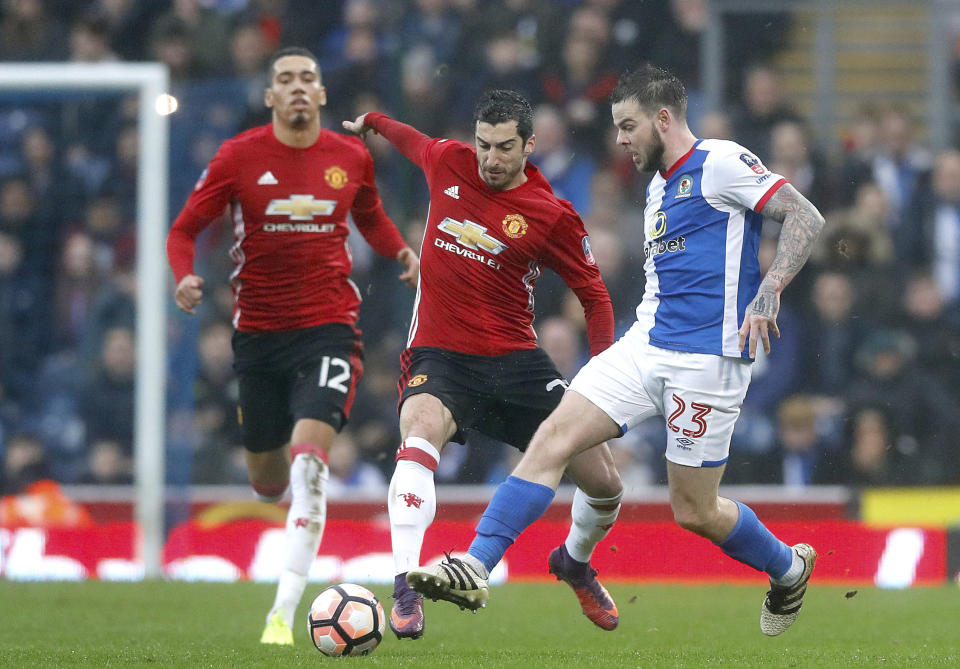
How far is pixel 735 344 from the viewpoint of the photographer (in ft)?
19.1

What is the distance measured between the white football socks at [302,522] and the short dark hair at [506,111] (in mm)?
1755

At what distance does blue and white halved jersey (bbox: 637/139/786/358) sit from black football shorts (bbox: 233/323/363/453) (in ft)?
5.58

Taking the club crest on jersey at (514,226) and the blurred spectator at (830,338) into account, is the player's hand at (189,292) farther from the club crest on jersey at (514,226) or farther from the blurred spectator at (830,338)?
the blurred spectator at (830,338)

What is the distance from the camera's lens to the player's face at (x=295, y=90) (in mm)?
7031

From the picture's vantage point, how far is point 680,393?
19.1ft

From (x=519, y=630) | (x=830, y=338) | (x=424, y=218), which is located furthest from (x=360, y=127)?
(x=830, y=338)

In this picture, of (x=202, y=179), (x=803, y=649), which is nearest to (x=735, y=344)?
(x=803, y=649)

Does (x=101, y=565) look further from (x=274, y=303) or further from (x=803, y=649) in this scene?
(x=803, y=649)

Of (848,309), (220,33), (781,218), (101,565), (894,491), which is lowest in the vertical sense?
(101,565)

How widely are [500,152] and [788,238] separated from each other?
4.22 feet

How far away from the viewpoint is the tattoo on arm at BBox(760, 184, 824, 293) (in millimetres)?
5652

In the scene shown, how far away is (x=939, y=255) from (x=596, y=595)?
5603mm

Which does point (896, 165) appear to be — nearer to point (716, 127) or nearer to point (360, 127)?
point (716, 127)

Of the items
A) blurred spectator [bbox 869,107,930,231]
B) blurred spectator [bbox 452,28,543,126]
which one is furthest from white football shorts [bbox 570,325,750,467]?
blurred spectator [bbox 869,107,930,231]
